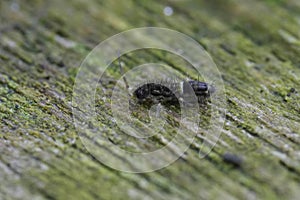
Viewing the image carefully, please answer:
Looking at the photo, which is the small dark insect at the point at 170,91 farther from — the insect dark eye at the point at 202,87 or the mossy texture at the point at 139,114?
the mossy texture at the point at 139,114

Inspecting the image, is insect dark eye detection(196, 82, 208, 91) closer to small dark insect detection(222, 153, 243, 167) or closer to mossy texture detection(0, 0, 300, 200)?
mossy texture detection(0, 0, 300, 200)

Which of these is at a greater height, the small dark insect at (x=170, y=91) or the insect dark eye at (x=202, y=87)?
the insect dark eye at (x=202, y=87)

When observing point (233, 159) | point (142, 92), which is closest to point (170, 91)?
point (142, 92)

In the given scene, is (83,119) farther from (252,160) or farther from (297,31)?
(297,31)

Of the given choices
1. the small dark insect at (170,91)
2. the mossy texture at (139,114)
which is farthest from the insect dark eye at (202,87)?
the mossy texture at (139,114)

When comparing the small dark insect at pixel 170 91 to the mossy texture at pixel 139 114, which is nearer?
the mossy texture at pixel 139 114

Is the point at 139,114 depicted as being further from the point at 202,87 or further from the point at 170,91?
the point at 202,87

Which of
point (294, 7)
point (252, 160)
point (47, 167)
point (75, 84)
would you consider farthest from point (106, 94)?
point (294, 7)
